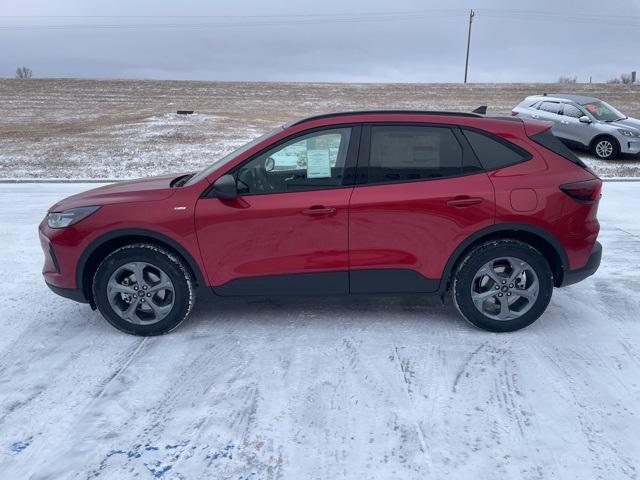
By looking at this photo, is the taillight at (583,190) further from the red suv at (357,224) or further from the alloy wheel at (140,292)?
the alloy wheel at (140,292)

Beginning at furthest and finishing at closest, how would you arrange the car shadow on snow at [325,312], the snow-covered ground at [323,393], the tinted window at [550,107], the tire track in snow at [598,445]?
the tinted window at [550,107], the car shadow on snow at [325,312], the snow-covered ground at [323,393], the tire track in snow at [598,445]

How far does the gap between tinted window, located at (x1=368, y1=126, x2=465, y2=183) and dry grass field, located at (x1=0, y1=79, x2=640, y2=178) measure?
11.0 meters

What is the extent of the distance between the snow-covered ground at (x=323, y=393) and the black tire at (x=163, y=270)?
0.42 feet

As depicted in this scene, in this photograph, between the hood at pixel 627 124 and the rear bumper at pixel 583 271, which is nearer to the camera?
the rear bumper at pixel 583 271

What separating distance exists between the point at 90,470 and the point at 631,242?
6.58 m

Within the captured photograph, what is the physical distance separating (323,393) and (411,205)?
1.50m

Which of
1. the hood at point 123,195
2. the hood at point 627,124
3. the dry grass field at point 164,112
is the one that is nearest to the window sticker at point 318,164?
the hood at point 123,195

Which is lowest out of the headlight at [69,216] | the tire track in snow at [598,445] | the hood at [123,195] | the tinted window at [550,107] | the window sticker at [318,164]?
the tinted window at [550,107]

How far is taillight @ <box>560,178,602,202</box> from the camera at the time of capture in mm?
4465

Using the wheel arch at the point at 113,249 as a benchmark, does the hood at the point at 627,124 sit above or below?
below

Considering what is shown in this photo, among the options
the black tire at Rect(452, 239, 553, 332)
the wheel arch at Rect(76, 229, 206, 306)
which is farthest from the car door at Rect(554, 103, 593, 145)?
the wheel arch at Rect(76, 229, 206, 306)

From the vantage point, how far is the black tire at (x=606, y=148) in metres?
15.3

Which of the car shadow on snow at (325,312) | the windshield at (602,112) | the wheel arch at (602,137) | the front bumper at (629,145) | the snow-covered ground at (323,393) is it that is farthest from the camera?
the windshield at (602,112)

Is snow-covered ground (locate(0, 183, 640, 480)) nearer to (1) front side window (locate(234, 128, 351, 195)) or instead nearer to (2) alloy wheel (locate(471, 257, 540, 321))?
(2) alloy wheel (locate(471, 257, 540, 321))
